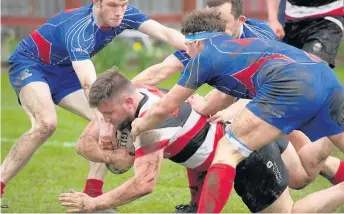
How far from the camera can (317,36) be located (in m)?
9.82

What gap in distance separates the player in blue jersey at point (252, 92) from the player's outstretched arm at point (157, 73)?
1.54 m

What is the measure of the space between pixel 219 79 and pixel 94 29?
262 centimetres

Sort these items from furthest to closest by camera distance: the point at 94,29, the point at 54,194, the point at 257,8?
the point at 257,8
the point at 54,194
the point at 94,29

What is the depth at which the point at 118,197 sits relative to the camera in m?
6.68

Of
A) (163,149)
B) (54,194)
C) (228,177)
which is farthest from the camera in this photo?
(54,194)

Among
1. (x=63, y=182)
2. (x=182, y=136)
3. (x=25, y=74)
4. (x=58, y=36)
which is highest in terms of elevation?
(x=182, y=136)

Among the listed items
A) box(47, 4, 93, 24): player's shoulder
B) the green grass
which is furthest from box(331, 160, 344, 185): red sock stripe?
box(47, 4, 93, 24): player's shoulder

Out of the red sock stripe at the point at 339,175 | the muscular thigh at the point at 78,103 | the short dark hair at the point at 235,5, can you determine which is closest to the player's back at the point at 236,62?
the short dark hair at the point at 235,5

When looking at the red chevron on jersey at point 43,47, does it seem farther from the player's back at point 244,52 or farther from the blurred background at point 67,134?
the player's back at point 244,52

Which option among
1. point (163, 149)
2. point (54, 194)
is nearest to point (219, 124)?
point (163, 149)

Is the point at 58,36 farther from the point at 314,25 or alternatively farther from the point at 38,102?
the point at 314,25

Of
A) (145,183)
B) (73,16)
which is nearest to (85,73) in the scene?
(73,16)

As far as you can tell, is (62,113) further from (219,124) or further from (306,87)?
(306,87)

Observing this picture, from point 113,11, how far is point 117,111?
213 cm
